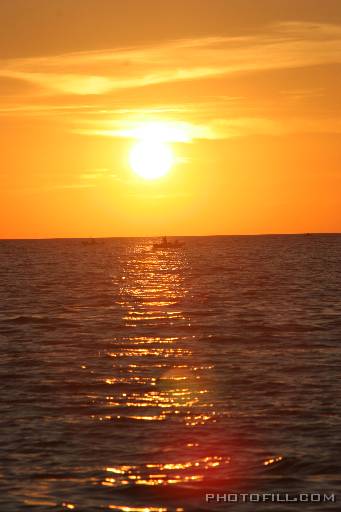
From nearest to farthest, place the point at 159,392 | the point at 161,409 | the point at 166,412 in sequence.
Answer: the point at 166,412, the point at 161,409, the point at 159,392

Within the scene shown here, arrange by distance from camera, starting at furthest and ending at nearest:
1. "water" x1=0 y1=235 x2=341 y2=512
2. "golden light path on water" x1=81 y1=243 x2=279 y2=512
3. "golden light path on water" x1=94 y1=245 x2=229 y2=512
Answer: "golden light path on water" x1=94 y1=245 x2=229 y2=512
"golden light path on water" x1=81 y1=243 x2=279 y2=512
"water" x1=0 y1=235 x2=341 y2=512

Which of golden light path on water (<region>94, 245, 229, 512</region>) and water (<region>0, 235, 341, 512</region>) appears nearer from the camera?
water (<region>0, 235, 341, 512</region>)

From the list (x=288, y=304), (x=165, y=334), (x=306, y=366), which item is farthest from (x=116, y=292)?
(x=306, y=366)

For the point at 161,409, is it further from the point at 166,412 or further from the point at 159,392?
Result: the point at 159,392

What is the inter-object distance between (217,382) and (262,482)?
441 inches

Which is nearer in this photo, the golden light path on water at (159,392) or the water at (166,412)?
the water at (166,412)

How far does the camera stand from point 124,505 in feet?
56.5

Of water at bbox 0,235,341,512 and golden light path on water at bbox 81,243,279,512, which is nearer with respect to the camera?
water at bbox 0,235,341,512

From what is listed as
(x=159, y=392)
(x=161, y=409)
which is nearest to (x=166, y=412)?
(x=161, y=409)

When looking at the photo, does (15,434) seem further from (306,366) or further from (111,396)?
(306,366)

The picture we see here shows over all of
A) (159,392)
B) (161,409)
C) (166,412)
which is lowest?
(166,412)

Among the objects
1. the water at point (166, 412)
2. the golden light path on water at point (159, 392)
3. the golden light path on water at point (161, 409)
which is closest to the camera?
the water at point (166, 412)

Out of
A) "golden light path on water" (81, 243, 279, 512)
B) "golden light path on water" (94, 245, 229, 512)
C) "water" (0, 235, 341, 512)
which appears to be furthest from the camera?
"golden light path on water" (94, 245, 229, 512)

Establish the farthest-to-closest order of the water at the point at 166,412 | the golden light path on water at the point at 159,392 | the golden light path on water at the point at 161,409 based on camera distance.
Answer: the golden light path on water at the point at 159,392 < the golden light path on water at the point at 161,409 < the water at the point at 166,412
